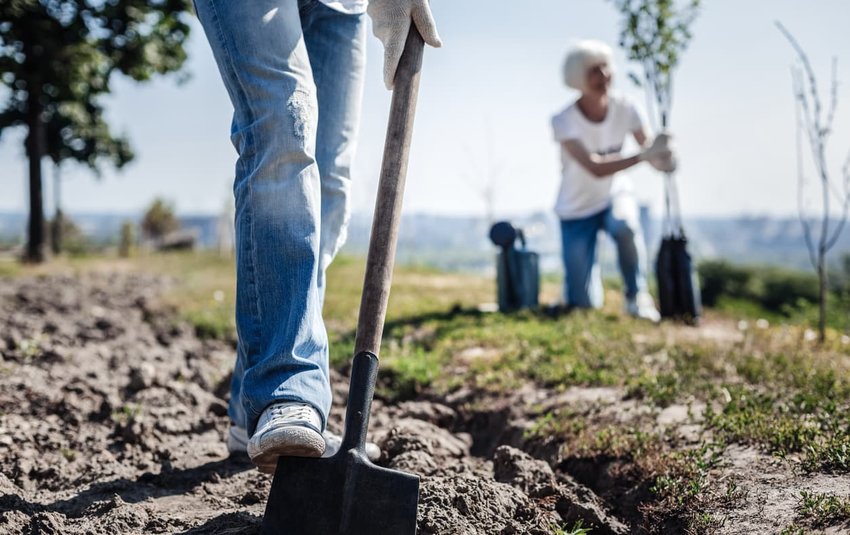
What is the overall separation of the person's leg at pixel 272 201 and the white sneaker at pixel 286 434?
0.20 ft

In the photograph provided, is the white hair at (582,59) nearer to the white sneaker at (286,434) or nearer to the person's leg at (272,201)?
the person's leg at (272,201)

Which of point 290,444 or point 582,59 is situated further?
point 582,59

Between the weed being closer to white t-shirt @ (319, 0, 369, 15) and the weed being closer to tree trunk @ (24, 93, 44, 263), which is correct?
white t-shirt @ (319, 0, 369, 15)

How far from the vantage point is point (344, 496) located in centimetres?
186

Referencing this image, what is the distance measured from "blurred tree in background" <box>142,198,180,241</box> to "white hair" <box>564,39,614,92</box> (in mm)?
29638

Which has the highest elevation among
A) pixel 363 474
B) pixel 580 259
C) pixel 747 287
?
pixel 580 259

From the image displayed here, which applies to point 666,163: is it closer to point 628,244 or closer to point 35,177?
point 628,244

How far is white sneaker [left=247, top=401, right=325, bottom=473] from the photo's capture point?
6.10ft

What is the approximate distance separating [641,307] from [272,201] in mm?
4806

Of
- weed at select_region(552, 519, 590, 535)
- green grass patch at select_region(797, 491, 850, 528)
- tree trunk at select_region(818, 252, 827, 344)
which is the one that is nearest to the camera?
green grass patch at select_region(797, 491, 850, 528)

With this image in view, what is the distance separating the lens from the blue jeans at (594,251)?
21.2 feet

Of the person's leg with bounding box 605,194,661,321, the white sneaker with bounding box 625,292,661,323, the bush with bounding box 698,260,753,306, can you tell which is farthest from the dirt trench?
the bush with bounding box 698,260,753,306

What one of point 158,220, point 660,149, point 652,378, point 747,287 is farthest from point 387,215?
point 158,220

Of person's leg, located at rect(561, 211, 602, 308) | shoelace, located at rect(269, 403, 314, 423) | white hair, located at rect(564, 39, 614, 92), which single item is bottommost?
shoelace, located at rect(269, 403, 314, 423)
